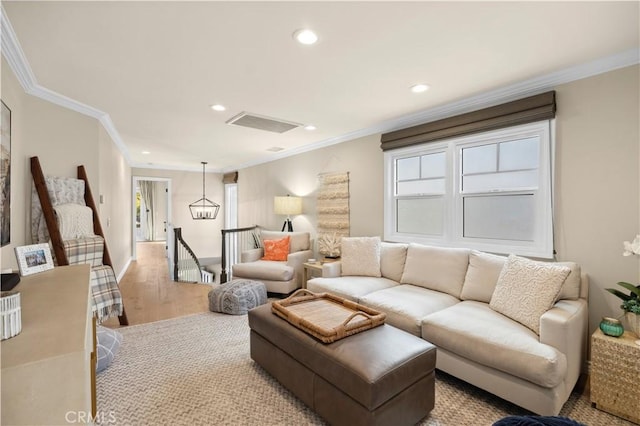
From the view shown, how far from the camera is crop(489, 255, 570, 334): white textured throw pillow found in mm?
2025

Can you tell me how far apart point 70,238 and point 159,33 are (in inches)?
85.0

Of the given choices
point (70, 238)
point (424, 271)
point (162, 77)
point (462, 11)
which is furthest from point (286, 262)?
point (462, 11)

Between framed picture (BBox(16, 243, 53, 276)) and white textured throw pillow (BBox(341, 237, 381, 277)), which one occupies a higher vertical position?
framed picture (BBox(16, 243, 53, 276))

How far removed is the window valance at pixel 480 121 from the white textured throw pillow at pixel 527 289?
1273 millimetres

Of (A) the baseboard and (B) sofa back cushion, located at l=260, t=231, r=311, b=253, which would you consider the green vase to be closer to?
(B) sofa back cushion, located at l=260, t=231, r=311, b=253

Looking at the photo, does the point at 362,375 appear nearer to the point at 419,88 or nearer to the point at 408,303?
the point at 408,303

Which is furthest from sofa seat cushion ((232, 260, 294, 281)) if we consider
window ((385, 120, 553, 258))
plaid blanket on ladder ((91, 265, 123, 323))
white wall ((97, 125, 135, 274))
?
white wall ((97, 125, 135, 274))

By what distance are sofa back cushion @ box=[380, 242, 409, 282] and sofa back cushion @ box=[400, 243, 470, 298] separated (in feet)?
0.35

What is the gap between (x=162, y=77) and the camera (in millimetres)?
2449

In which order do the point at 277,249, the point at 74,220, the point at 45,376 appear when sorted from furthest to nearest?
the point at 277,249
the point at 74,220
the point at 45,376

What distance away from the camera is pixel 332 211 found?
464 centimetres

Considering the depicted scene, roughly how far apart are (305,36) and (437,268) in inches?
93.7

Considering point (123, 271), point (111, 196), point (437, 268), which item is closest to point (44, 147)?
point (111, 196)

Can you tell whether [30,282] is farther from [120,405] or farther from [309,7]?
[309,7]
